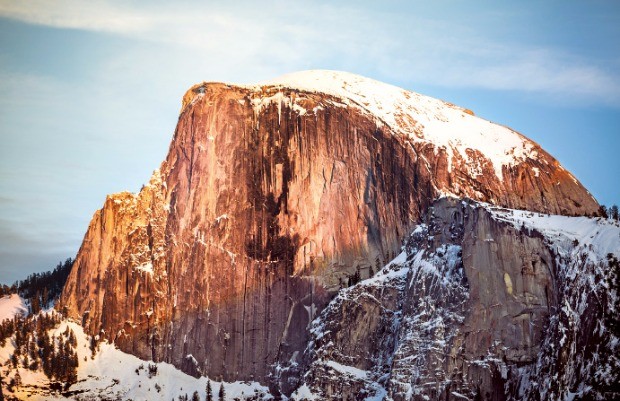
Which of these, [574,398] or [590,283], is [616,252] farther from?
→ [574,398]

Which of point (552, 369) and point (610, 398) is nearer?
point (610, 398)

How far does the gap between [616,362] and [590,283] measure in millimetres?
14370

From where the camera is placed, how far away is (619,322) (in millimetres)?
190125

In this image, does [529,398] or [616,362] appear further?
[529,398]

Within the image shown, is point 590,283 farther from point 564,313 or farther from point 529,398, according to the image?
point 529,398

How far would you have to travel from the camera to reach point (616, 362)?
186500 millimetres

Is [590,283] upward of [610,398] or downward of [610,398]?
upward

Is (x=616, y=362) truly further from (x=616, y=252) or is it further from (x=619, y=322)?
(x=616, y=252)

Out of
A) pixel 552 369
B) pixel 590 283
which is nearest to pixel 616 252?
pixel 590 283

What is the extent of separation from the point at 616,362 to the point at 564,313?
45.4ft

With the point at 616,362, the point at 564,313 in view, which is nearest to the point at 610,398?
the point at 616,362

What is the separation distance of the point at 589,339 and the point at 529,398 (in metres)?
13.4

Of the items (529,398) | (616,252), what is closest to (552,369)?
(529,398)

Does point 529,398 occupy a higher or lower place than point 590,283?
lower
